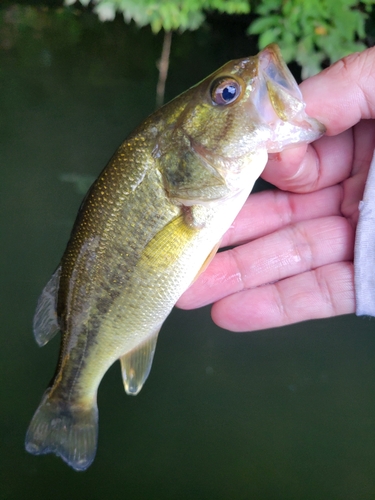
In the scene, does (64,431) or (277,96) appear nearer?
(277,96)

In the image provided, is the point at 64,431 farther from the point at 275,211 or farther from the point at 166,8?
the point at 166,8

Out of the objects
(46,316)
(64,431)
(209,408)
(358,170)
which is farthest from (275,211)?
(209,408)

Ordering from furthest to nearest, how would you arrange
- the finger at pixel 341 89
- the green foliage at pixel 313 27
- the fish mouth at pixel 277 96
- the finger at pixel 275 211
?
the green foliage at pixel 313 27
the finger at pixel 275 211
the finger at pixel 341 89
the fish mouth at pixel 277 96

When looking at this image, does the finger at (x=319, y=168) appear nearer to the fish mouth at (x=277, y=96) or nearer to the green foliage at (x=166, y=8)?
the fish mouth at (x=277, y=96)

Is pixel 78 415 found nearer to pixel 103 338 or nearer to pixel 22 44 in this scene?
pixel 103 338

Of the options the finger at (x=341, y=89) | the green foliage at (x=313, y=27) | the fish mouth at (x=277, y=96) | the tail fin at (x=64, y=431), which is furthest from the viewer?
the green foliage at (x=313, y=27)

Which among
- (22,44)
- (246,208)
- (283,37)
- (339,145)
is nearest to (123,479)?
(246,208)

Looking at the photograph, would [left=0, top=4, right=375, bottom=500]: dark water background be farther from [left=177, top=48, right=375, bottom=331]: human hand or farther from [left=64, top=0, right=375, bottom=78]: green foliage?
[left=177, top=48, right=375, bottom=331]: human hand

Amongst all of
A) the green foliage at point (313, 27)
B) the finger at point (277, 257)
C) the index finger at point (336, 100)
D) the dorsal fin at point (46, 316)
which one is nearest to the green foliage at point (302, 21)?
the green foliage at point (313, 27)
